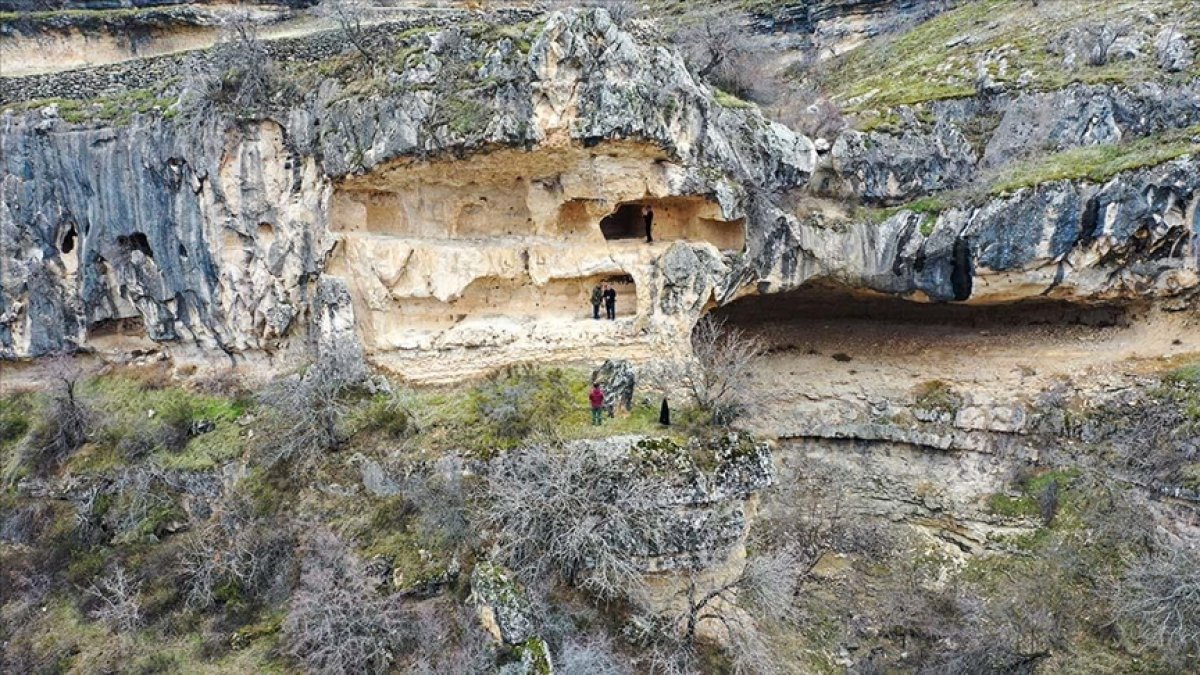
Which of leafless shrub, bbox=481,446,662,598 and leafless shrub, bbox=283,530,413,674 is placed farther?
leafless shrub, bbox=481,446,662,598

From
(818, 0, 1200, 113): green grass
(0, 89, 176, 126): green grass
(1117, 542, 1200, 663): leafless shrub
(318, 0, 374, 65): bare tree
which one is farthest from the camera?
(818, 0, 1200, 113): green grass

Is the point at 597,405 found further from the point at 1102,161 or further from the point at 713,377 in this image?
the point at 1102,161

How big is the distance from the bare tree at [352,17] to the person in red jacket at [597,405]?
8062 millimetres

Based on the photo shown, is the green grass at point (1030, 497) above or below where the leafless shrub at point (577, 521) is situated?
below

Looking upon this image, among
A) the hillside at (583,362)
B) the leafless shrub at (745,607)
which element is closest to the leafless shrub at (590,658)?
the hillside at (583,362)

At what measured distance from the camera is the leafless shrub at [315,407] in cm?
1459

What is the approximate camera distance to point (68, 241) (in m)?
17.8

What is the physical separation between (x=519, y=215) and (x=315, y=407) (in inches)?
227

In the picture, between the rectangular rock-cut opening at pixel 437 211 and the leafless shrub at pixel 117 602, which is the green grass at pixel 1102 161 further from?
the leafless shrub at pixel 117 602

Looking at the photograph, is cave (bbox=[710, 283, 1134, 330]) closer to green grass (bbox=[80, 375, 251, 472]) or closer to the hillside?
the hillside

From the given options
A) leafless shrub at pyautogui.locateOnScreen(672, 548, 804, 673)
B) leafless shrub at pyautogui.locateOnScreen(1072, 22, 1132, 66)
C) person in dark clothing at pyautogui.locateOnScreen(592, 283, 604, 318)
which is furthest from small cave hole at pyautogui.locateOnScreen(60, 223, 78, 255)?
leafless shrub at pyautogui.locateOnScreen(1072, 22, 1132, 66)

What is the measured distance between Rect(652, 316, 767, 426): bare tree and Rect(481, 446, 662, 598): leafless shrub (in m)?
2.62

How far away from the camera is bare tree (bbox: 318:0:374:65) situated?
52.1ft

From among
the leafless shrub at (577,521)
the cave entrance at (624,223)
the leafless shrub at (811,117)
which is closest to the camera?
the leafless shrub at (577,521)
